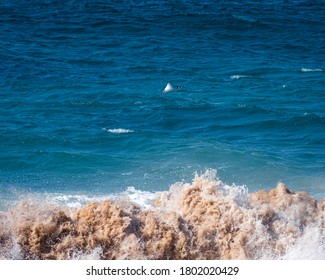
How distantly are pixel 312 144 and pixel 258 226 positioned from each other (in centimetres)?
990

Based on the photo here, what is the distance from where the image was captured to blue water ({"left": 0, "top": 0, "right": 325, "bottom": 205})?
16.8 m

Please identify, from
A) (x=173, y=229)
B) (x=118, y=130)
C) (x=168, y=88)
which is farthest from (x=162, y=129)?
(x=173, y=229)

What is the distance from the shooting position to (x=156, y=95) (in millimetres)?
22562

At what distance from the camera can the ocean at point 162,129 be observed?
934 cm

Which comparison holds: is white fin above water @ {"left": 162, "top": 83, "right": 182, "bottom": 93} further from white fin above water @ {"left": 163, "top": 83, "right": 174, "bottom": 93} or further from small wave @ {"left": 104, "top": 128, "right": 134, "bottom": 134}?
small wave @ {"left": 104, "top": 128, "right": 134, "bottom": 134}

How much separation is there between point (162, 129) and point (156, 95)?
10.0 feet

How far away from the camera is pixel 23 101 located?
2142 cm

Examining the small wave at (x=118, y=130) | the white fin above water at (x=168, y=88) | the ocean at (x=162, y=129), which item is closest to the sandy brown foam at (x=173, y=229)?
the ocean at (x=162, y=129)

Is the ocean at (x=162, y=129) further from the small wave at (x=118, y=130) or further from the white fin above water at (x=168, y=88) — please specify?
the white fin above water at (x=168, y=88)

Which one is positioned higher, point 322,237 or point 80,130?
point 322,237

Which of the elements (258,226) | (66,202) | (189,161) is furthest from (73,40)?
(258,226)

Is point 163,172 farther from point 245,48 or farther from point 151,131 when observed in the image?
point 245,48

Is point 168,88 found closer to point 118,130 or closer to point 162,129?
point 162,129

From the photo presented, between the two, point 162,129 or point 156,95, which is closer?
point 162,129
